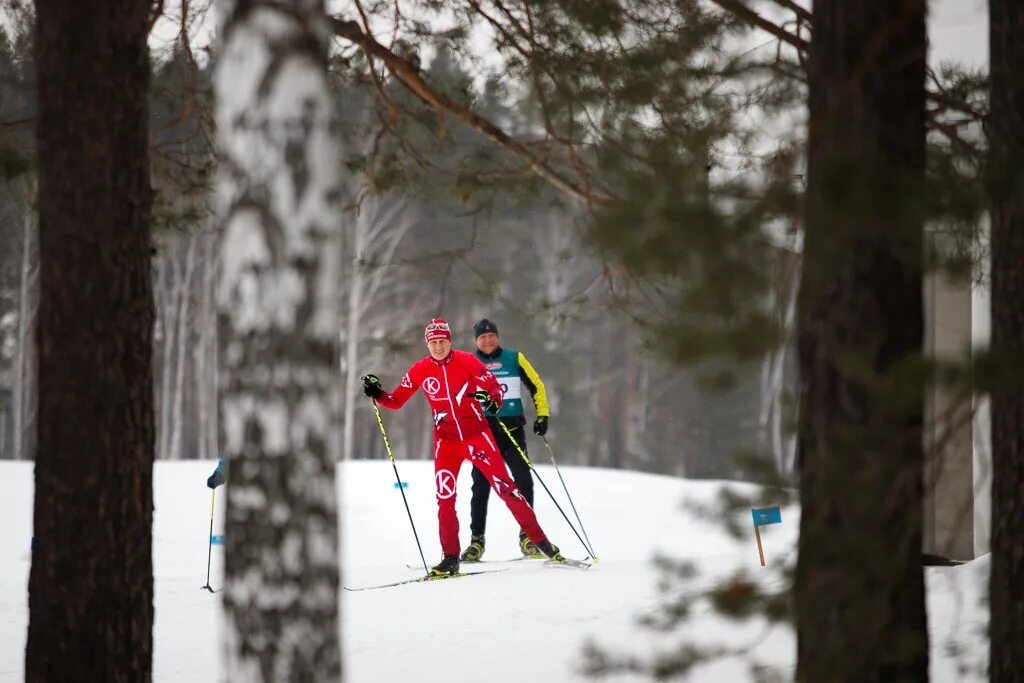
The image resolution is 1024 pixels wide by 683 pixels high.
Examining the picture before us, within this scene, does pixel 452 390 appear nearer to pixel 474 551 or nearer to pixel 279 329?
pixel 474 551

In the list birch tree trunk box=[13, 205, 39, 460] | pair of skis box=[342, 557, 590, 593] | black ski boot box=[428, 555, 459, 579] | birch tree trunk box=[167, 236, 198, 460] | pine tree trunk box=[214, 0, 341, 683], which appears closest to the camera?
pine tree trunk box=[214, 0, 341, 683]

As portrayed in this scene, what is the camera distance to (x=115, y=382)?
4.04 metres

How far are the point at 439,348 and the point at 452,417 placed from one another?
0.43m

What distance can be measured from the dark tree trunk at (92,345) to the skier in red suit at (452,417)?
11.8 feet

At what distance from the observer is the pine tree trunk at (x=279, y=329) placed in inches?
99.0

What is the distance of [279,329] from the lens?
2518 millimetres

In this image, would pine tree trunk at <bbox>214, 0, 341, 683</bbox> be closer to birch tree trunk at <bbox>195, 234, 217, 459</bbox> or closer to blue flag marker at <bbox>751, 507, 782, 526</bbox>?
blue flag marker at <bbox>751, 507, 782, 526</bbox>

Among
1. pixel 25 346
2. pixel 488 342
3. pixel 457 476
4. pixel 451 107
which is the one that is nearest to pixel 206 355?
pixel 25 346

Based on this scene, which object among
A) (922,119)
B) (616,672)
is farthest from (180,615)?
(922,119)

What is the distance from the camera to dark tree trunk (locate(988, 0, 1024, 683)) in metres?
3.45

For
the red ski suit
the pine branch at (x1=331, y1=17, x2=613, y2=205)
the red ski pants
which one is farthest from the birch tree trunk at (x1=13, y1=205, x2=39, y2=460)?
the pine branch at (x1=331, y1=17, x2=613, y2=205)

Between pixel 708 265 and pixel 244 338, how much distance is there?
0.97m

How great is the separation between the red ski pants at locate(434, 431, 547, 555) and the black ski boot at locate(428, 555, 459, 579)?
42mm

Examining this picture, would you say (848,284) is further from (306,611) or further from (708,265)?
(306,611)
